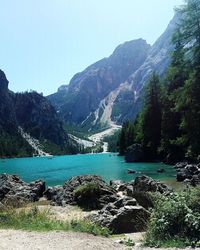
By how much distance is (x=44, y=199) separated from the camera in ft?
120

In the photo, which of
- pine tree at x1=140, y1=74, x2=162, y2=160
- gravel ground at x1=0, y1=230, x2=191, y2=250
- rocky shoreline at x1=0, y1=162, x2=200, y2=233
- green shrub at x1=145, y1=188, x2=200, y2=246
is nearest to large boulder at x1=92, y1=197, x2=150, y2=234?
rocky shoreline at x1=0, y1=162, x2=200, y2=233

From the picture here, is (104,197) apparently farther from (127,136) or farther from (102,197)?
(127,136)

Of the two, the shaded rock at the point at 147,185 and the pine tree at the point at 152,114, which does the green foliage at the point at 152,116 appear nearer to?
the pine tree at the point at 152,114

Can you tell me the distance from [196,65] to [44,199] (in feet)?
59.9

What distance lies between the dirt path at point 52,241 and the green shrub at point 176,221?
1.60 metres

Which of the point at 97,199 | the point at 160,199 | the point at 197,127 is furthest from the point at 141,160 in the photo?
the point at 160,199

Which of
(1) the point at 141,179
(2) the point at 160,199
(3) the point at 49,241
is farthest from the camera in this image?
(1) the point at 141,179

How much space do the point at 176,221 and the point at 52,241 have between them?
15.3 ft

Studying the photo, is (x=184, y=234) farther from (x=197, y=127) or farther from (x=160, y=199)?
(x=197, y=127)

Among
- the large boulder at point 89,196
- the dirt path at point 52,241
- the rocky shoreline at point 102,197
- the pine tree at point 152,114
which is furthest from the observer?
the pine tree at point 152,114

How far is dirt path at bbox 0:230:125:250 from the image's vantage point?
13.4m

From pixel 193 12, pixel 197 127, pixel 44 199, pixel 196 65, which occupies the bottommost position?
pixel 44 199

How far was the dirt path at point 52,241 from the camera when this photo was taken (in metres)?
13.4

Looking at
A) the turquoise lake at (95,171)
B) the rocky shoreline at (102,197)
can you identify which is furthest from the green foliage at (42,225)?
the turquoise lake at (95,171)
